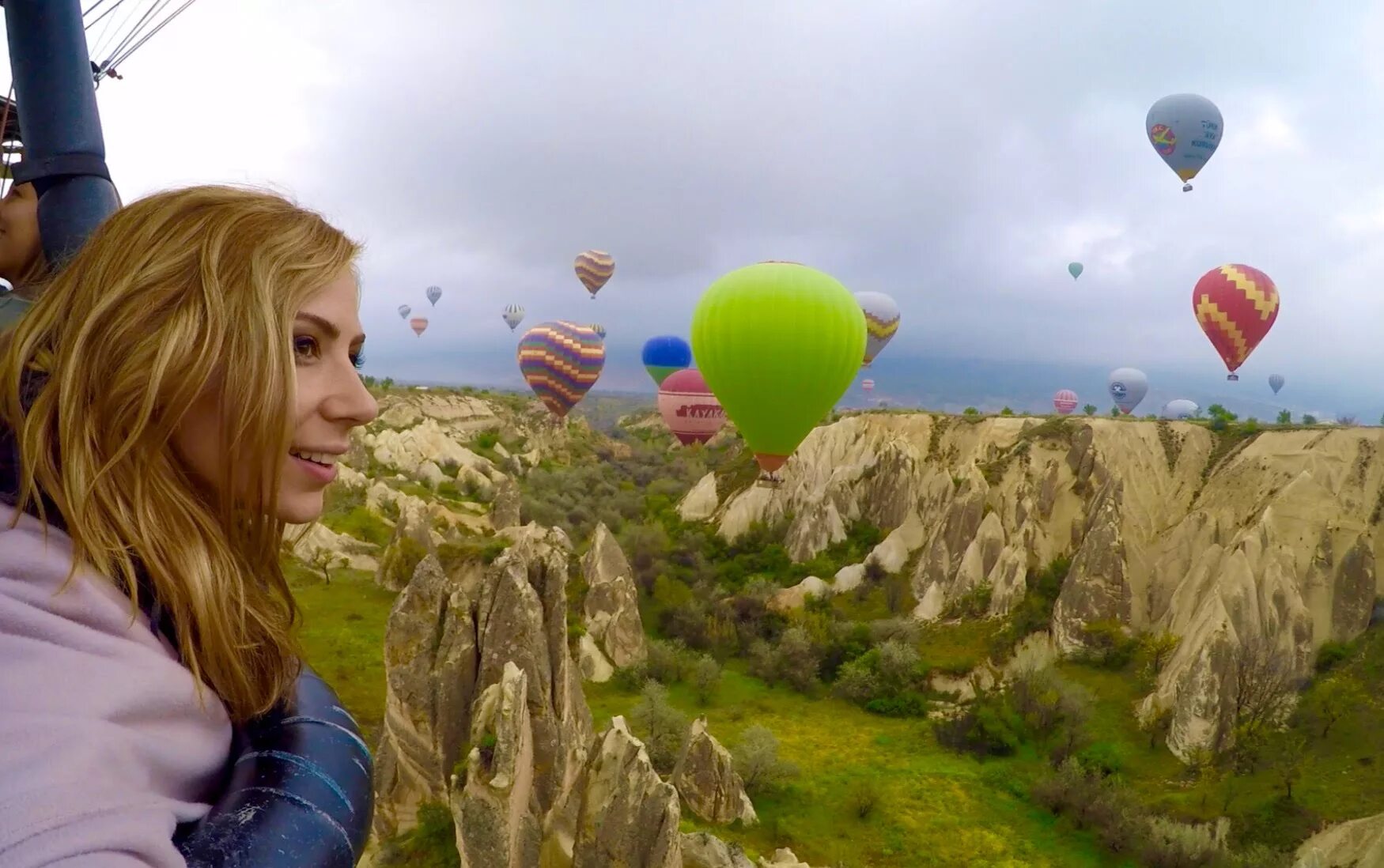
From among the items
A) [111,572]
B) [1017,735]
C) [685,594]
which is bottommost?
[685,594]

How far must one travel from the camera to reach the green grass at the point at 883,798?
1255 centimetres

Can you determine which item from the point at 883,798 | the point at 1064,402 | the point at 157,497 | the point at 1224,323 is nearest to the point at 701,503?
the point at 883,798

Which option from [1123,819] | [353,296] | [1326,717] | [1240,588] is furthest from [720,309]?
[353,296]

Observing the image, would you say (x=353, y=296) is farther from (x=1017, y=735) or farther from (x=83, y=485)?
(x=1017, y=735)

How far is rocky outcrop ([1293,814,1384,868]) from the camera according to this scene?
10797 millimetres

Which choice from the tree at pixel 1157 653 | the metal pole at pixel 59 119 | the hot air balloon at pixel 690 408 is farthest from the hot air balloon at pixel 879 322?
the metal pole at pixel 59 119

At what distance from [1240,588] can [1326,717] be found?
300cm

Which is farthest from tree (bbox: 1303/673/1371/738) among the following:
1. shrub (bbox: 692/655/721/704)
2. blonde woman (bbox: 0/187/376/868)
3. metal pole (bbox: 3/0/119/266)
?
metal pole (bbox: 3/0/119/266)

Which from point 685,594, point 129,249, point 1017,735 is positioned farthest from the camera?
point 685,594

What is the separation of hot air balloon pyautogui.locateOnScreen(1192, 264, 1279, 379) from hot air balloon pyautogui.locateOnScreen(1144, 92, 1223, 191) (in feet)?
14.7

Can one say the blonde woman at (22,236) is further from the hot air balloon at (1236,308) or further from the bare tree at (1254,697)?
the hot air balloon at (1236,308)

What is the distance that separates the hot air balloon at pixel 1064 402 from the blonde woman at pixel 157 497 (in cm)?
5901

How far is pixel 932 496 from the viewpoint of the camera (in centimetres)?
2594

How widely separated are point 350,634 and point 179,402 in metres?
18.9
